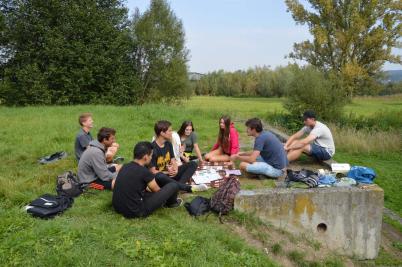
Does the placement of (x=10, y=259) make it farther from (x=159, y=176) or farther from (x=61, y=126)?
(x=61, y=126)

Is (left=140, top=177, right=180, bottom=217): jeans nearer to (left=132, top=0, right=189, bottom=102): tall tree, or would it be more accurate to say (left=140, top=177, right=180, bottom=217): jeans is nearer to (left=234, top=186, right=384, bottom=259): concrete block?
(left=234, top=186, right=384, bottom=259): concrete block

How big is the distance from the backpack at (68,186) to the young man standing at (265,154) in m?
3.27

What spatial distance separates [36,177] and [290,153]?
18.5 feet

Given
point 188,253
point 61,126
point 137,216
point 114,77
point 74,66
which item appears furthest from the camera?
point 114,77

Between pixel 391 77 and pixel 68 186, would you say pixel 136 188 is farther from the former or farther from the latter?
pixel 391 77

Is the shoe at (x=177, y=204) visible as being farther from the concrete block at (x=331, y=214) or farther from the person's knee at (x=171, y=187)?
the concrete block at (x=331, y=214)

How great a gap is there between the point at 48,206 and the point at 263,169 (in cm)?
402

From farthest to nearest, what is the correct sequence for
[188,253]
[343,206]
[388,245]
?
[388,245]
[343,206]
[188,253]

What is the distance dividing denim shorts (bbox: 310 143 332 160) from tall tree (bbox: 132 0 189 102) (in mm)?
20936

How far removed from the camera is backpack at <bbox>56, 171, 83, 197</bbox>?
6486mm

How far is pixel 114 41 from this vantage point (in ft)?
83.8

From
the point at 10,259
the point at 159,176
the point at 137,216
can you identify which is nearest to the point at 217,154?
the point at 159,176

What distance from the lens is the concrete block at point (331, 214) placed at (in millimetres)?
6301

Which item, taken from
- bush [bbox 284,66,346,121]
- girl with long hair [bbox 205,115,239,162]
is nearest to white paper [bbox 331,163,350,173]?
girl with long hair [bbox 205,115,239,162]
